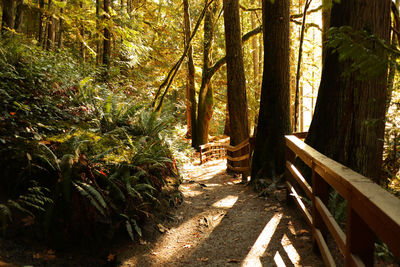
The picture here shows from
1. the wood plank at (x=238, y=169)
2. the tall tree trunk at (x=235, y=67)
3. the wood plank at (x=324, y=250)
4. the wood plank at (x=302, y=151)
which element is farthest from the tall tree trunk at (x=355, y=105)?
the tall tree trunk at (x=235, y=67)

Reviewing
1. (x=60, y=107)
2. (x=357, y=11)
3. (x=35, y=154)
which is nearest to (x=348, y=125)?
(x=357, y=11)

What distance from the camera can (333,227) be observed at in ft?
8.54

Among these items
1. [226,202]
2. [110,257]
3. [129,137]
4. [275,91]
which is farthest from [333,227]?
[275,91]

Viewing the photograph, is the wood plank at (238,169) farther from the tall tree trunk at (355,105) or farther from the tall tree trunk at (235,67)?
the tall tree trunk at (355,105)

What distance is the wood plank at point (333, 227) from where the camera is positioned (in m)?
2.33

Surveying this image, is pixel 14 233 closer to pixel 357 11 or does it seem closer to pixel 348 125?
pixel 348 125

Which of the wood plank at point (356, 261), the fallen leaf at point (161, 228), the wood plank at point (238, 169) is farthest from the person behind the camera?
the wood plank at point (238, 169)

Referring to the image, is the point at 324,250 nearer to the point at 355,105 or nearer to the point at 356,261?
the point at 356,261

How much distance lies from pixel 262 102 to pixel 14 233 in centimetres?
573

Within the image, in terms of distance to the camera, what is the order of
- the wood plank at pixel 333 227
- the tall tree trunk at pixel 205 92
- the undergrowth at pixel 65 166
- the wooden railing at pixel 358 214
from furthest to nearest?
the tall tree trunk at pixel 205 92 < the undergrowth at pixel 65 166 < the wood plank at pixel 333 227 < the wooden railing at pixel 358 214

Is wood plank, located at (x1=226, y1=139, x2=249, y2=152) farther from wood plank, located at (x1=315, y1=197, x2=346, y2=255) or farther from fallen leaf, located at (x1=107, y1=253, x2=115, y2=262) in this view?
fallen leaf, located at (x1=107, y1=253, x2=115, y2=262)

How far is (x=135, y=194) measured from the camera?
4.36m

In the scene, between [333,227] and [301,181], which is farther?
[301,181]

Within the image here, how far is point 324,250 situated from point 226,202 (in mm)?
3468
